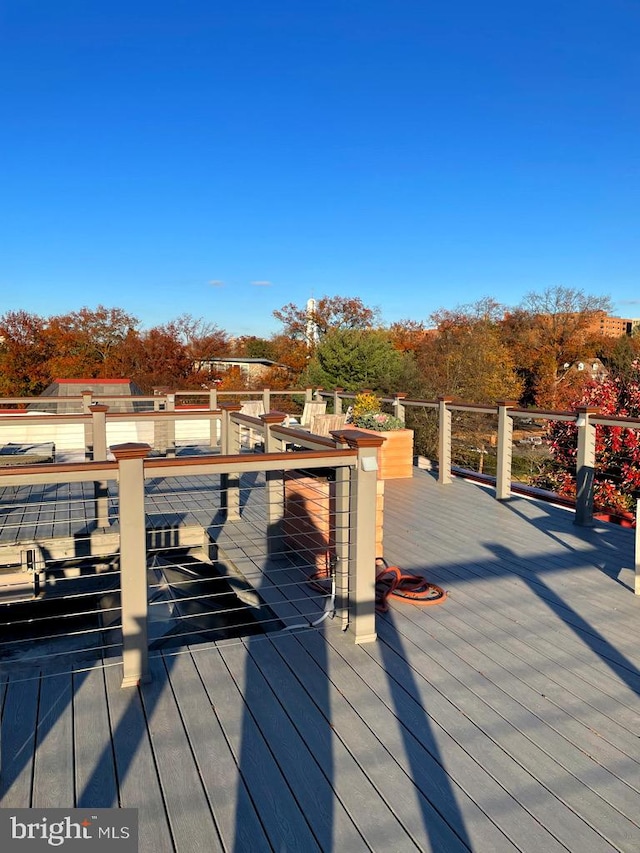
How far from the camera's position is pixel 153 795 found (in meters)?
1.65

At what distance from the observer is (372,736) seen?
1948 mm

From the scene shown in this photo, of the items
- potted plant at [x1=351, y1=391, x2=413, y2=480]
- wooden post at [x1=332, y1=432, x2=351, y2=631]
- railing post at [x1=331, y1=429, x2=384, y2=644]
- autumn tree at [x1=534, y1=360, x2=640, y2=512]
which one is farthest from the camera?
potted plant at [x1=351, y1=391, x2=413, y2=480]

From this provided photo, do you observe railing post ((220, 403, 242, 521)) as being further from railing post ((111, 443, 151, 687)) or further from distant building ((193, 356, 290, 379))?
distant building ((193, 356, 290, 379))

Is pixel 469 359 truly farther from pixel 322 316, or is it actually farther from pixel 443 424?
pixel 443 424

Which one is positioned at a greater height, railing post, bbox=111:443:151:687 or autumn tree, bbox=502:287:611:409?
autumn tree, bbox=502:287:611:409

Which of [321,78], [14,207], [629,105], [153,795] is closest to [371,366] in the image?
[321,78]

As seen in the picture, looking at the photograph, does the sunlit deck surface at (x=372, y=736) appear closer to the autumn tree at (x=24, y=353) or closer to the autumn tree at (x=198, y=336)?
the autumn tree at (x=24, y=353)

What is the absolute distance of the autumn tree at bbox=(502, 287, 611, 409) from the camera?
2720 cm

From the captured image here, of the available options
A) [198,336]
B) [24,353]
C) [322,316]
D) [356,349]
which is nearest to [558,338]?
[322,316]

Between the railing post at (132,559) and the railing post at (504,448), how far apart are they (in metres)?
4.05

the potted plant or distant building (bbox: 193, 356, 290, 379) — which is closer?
the potted plant

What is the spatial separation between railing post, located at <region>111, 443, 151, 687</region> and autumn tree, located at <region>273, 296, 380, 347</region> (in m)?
25.5

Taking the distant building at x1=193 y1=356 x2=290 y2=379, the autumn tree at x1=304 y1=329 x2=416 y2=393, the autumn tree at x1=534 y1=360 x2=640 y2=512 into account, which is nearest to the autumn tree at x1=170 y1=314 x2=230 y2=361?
the distant building at x1=193 y1=356 x2=290 y2=379

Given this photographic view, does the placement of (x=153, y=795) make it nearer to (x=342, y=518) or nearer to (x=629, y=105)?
(x=342, y=518)
